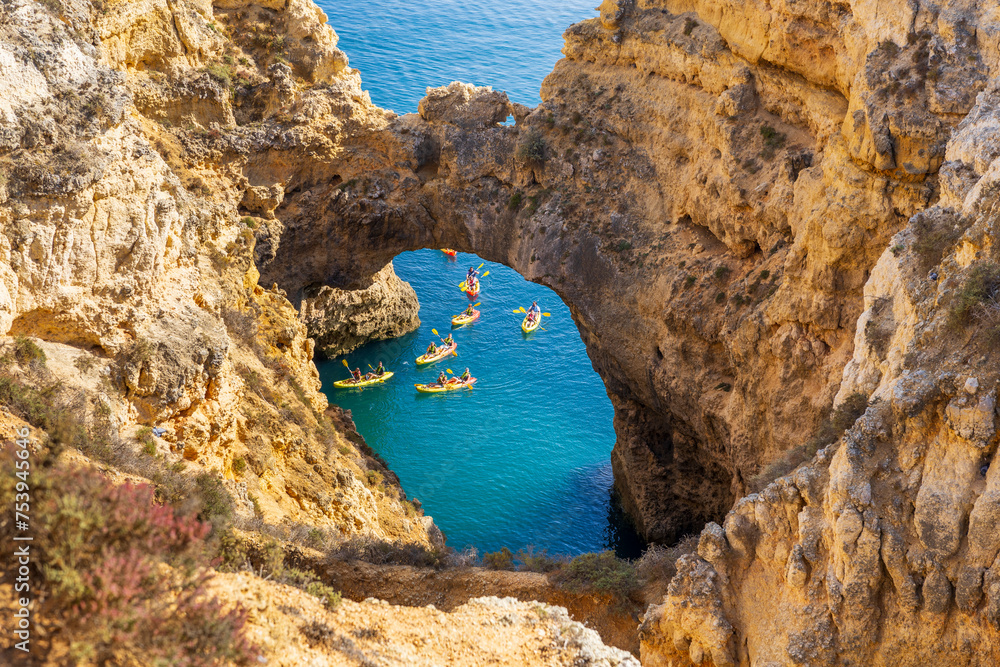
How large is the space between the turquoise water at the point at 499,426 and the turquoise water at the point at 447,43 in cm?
1386

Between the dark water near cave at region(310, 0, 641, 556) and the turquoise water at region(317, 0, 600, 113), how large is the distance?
16 cm

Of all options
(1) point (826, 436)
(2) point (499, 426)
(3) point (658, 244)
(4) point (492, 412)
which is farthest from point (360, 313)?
(1) point (826, 436)

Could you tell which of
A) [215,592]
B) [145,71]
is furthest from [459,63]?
[215,592]

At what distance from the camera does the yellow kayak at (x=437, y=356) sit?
32.9m

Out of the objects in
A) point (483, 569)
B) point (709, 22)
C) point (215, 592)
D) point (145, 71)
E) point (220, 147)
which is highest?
A: point (709, 22)

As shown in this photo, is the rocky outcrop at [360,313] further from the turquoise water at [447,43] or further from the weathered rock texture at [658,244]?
the turquoise water at [447,43]

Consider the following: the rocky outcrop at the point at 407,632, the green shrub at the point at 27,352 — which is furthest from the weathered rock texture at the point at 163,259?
the rocky outcrop at the point at 407,632

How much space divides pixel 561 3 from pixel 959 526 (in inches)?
2173

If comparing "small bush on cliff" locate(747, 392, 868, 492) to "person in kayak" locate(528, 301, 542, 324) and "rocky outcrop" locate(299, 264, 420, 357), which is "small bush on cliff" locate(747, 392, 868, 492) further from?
"person in kayak" locate(528, 301, 542, 324)

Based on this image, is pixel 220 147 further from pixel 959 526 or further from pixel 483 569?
pixel 959 526

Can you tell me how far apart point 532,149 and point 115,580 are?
18.2 metres

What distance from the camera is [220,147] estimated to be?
2217 cm

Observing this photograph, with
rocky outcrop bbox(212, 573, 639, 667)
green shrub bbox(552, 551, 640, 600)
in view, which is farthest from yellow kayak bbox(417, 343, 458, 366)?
rocky outcrop bbox(212, 573, 639, 667)

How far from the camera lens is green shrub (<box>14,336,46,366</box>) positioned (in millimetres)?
12648
